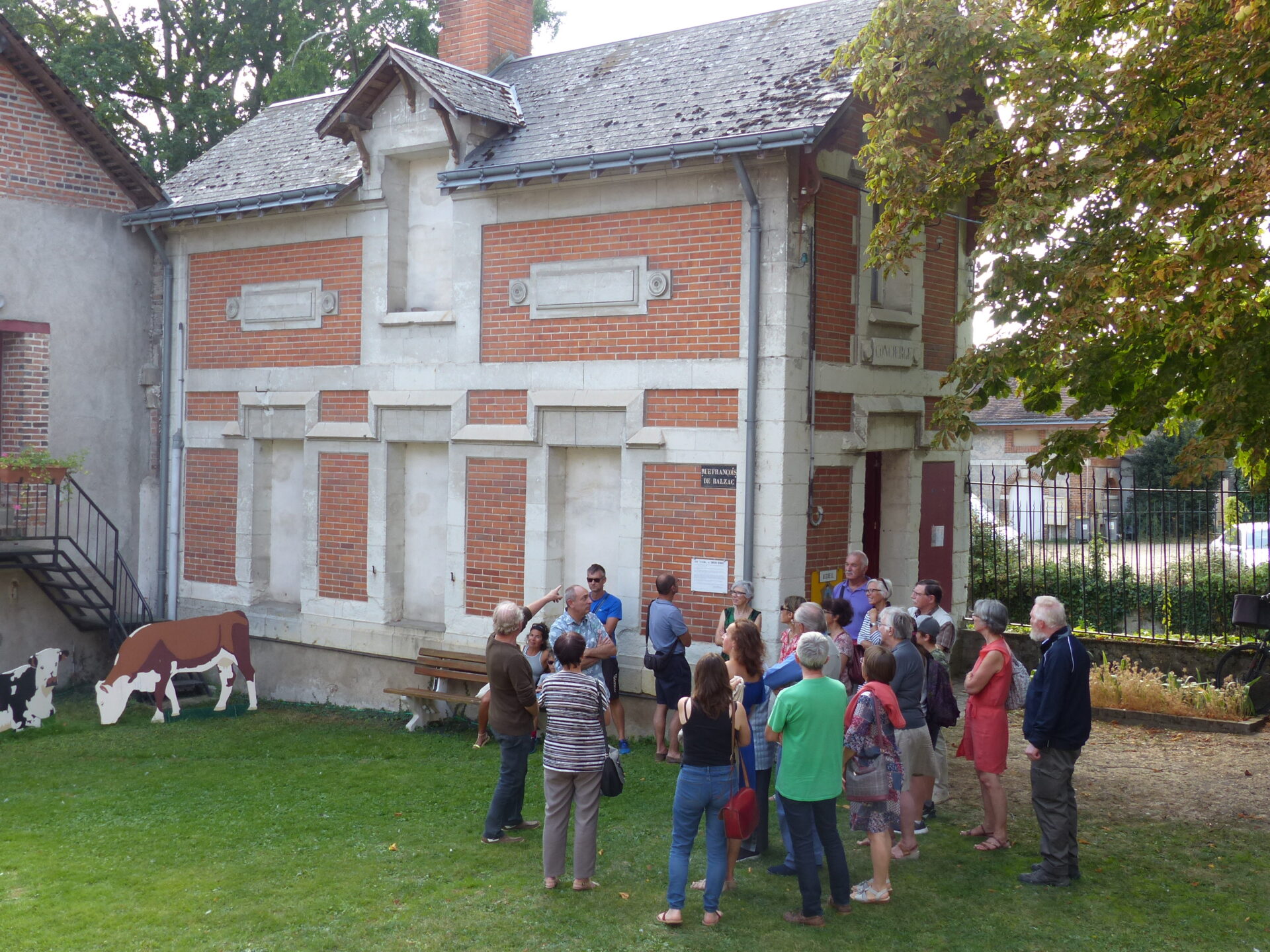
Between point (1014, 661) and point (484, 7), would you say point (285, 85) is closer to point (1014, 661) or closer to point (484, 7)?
point (484, 7)

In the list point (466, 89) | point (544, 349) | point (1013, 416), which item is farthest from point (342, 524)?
point (1013, 416)

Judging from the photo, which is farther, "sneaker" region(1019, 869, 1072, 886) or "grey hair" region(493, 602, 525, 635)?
"grey hair" region(493, 602, 525, 635)

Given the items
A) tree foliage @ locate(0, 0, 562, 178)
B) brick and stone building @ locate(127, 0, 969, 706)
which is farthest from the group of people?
tree foliage @ locate(0, 0, 562, 178)

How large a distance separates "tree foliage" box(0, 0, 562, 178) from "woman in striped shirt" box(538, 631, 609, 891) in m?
19.7

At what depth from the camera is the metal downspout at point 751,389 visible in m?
10.8

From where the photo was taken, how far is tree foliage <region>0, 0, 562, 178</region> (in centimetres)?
2412

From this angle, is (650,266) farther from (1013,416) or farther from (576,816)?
(1013,416)

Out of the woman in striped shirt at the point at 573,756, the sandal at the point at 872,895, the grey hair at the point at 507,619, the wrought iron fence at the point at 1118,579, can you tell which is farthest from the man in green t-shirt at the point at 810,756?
the wrought iron fence at the point at 1118,579

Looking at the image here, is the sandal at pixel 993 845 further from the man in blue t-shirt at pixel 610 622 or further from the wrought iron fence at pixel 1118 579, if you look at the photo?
the wrought iron fence at pixel 1118 579

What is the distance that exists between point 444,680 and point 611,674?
244cm

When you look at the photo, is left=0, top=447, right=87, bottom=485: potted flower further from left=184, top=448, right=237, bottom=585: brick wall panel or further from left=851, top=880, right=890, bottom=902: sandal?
left=851, top=880, right=890, bottom=902: sandal

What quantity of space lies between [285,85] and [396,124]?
36.1 feet

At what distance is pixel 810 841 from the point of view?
6824mm

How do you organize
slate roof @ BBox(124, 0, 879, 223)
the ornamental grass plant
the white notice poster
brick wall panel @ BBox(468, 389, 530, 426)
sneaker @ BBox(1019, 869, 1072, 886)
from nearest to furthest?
sneaker @ BBox(1019, 869, 1072, 886) < the white notice poster < slate roof @ BBox(124, 0, 879, 223) < the ornamental grass plant < brick wall panel @ BBox(468, 389, 530, 426)
